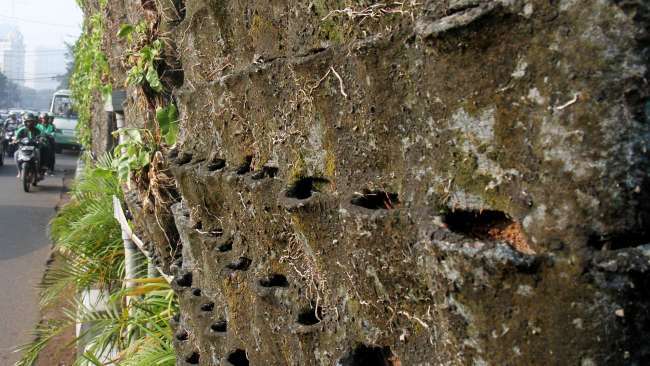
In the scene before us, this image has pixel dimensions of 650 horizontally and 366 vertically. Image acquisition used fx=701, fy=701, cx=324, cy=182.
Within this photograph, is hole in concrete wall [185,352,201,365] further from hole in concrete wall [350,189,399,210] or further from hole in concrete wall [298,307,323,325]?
hole in concrete wall [350,189,399,210]

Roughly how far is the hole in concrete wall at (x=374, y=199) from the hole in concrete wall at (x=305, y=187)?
27cm

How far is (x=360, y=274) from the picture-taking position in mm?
1795

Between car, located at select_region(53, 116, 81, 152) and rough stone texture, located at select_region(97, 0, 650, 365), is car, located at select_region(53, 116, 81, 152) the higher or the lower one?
the higher one

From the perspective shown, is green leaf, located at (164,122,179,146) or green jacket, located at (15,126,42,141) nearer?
green leaf, located at (164,122,179,146)

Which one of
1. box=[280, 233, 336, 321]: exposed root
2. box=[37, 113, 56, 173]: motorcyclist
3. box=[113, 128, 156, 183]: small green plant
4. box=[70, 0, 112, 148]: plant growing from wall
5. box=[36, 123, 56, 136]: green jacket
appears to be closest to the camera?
box=[280, 233, 336, 321]: exposed root

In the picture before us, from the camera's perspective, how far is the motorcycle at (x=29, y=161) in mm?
13906

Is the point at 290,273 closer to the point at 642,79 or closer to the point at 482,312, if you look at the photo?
the point at 482,312

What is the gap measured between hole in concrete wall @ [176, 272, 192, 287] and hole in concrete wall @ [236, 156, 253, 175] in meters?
0.89

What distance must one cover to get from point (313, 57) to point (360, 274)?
0.60m

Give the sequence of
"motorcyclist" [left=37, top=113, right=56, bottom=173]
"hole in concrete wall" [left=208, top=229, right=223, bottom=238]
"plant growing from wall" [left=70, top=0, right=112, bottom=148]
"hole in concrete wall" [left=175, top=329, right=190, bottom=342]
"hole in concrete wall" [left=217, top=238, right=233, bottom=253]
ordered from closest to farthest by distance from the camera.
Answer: "hole in concrete wall" [left=217, top=238, right=233, bottom=253], "hole in concrete wall" [left=208, top=229, right=223, bottom=238], "hole in concrete wall" [left=175, top=329, right=190, bottom=342], "plant growing from wall" [left=70, top=0, right=112, bottom=148], "motorcyclist" [left=37, top=113, right=56, bottom=173]

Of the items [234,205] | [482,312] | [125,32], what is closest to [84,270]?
[125,32]

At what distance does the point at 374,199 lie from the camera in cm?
181

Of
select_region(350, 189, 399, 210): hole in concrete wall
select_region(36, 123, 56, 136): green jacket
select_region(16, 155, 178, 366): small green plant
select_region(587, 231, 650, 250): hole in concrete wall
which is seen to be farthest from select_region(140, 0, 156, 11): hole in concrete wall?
select_region(36, 123, 56, 136): green jacket

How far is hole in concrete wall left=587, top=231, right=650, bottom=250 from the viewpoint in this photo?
1232 millimetres
